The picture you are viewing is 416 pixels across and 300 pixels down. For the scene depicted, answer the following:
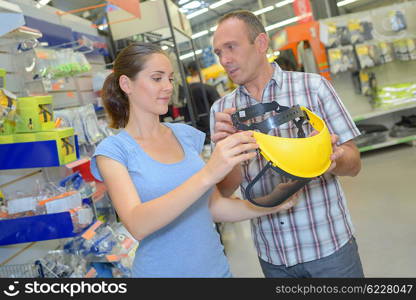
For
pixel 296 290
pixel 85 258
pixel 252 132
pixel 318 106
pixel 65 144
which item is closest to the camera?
pixel 252 132

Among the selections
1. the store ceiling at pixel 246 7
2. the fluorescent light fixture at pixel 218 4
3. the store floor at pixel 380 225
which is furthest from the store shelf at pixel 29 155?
the fluorescent light fixture at pixel 218 4

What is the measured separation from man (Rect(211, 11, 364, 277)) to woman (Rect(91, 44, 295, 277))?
6.8 inches

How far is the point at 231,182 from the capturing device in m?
1.55

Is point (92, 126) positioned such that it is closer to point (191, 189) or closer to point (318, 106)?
point (318, 106)

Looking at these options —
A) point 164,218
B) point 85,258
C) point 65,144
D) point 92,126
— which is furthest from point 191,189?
point 92,126

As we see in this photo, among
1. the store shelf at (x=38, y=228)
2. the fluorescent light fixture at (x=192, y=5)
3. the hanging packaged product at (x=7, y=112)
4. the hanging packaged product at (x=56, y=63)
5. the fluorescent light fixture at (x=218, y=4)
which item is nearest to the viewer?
the hanging packaged product at (x=7, y=112)

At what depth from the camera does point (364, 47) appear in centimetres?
616

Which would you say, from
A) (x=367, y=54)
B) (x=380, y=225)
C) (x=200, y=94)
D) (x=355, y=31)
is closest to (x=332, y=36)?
(x=355, y=31)

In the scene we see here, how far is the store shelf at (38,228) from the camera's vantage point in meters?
1.75

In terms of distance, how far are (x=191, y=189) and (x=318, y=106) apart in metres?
0.76

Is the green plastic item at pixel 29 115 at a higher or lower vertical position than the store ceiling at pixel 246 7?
lower

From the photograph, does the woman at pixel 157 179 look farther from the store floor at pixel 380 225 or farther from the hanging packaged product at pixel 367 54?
the hanging packaged product at pixel 367 54

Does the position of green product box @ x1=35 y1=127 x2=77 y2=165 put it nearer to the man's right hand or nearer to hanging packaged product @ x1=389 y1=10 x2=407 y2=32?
the man's right hand

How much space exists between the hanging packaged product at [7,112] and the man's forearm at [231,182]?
0.92 meters
